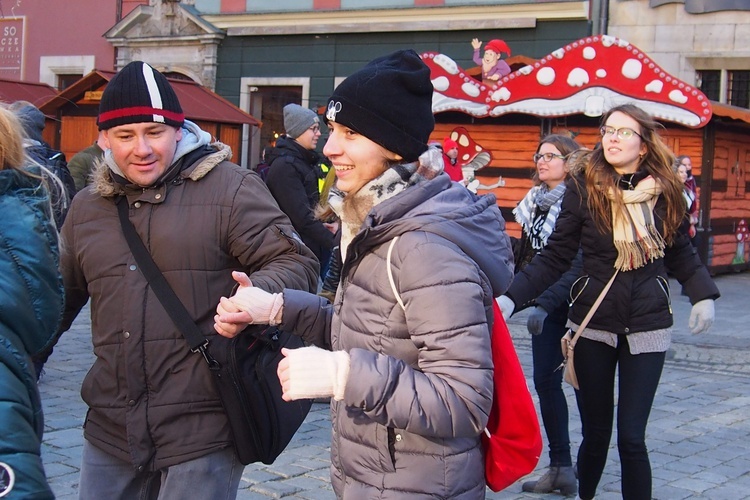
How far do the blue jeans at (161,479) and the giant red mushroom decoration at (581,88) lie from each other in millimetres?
10974

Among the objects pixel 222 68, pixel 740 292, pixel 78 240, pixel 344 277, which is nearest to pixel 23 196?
pixel 344 277

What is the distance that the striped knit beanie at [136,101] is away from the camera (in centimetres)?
299

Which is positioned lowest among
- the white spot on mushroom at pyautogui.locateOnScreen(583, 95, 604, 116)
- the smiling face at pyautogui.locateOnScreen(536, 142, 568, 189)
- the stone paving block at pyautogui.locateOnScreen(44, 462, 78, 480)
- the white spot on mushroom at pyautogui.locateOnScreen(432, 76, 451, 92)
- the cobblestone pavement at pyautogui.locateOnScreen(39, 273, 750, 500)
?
the stone paving block at pyautogui.locateOnScreen(44, 462, 78, 480)

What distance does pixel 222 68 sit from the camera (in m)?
21.5

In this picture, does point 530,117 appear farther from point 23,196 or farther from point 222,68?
point 23,196

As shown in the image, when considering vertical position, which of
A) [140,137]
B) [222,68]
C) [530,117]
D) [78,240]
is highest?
[222,68]

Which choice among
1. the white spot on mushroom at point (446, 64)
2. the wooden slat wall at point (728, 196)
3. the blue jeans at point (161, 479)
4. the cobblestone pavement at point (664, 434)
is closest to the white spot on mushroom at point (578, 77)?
the white spot on mushroom at point (446, 64)

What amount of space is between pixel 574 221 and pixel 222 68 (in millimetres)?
17759

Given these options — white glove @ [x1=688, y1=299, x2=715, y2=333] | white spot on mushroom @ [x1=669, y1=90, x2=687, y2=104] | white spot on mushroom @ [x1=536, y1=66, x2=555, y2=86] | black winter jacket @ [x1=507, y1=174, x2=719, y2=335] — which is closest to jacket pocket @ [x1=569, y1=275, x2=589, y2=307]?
black winter jacket @ [x1=507, y1=174, x2=719, y2=335]

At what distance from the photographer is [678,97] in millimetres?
12828

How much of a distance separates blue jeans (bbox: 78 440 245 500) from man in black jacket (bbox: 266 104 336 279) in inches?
184

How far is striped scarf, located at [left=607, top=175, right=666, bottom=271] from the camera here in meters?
4.40

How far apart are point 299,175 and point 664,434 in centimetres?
326

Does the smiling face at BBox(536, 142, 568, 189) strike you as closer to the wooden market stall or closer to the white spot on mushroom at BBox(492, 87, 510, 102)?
the wooden market stall
